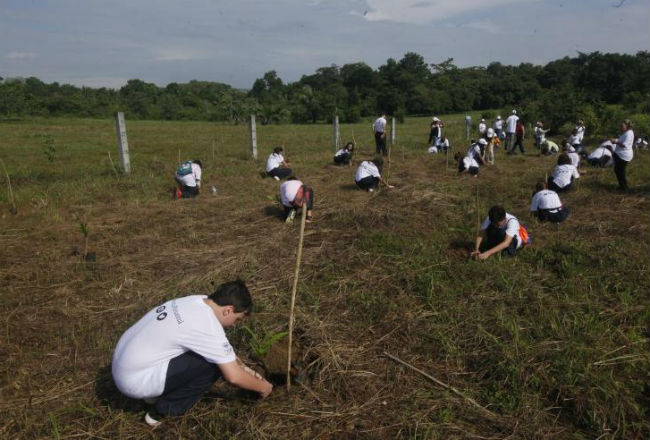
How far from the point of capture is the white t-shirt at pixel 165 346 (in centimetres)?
235

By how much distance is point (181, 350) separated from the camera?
2.41 m

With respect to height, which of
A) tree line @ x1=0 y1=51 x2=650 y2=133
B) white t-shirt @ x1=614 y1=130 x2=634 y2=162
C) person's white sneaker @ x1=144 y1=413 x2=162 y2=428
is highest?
tree line @ x1=0 y1=51 x2=650 y2=133

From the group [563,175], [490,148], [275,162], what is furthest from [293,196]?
[490,148]

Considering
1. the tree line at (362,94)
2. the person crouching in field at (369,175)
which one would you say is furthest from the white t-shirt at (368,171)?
the tree line at (362,94)

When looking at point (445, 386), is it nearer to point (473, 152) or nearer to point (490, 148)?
point (473, 152)

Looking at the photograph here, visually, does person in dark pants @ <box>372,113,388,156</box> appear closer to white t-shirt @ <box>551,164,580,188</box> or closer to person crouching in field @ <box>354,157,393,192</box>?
person crouching in field @ <box>354,157,393,192</box>

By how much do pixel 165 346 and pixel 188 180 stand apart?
5.76 metres

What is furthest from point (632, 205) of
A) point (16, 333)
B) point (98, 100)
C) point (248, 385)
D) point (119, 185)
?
point (98, 100)

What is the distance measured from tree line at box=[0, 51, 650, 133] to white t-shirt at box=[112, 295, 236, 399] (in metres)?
24.9

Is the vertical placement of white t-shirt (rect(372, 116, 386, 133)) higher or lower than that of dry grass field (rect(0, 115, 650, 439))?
higher

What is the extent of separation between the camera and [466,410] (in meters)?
2.60

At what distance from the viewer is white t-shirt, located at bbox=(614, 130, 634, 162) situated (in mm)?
7123

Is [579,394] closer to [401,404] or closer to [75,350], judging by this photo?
[401,404]

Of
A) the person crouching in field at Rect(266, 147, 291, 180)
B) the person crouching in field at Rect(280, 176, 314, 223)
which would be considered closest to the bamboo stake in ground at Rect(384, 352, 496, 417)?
the person crouching in field at Rect(280, 176, 314, 223)
